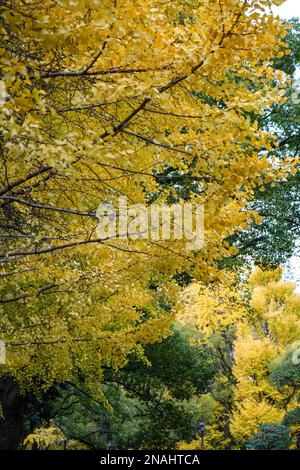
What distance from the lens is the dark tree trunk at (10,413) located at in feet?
33.0

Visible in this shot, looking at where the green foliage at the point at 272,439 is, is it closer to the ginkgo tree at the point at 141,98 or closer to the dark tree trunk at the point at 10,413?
the dark tree trunk at the point at 10,413

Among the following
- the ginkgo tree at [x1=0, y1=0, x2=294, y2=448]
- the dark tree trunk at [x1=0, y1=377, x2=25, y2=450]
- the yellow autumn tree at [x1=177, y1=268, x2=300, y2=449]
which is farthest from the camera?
the yellow autumn tree at [x1=177, y1=268, x2=300, y2=449]

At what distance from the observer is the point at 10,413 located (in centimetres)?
1029

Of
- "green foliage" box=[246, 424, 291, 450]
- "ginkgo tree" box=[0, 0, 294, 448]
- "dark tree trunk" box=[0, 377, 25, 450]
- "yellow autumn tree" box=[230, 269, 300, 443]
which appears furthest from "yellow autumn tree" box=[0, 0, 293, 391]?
"yellow autumn tree" box=[230, 269, 300, 443]

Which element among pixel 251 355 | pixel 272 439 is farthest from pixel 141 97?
pixel 251 355

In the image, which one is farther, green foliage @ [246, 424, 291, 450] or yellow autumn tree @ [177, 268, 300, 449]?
yellow autumn tree @ [177, 268, 300, 449]

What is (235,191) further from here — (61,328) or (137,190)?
(61,328)

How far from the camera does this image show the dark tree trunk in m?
10.0

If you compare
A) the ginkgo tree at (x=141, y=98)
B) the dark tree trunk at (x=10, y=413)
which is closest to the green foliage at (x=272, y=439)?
the dark tree trunk at (x=10, y=413)

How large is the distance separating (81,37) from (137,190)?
200 cm

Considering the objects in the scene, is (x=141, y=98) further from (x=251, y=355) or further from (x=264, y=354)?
(x=264, y=354)

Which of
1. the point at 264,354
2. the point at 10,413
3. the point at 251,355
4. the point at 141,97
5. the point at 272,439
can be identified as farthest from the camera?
the point at 264,354

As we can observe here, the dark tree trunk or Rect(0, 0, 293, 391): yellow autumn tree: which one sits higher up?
Rect(0, 0, 293, 391): yellow autumn tree

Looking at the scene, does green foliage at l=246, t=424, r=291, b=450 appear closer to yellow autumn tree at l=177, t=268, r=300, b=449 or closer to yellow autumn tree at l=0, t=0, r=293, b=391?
yellow autumn tree at l=177, t=268, r=300, b=449
